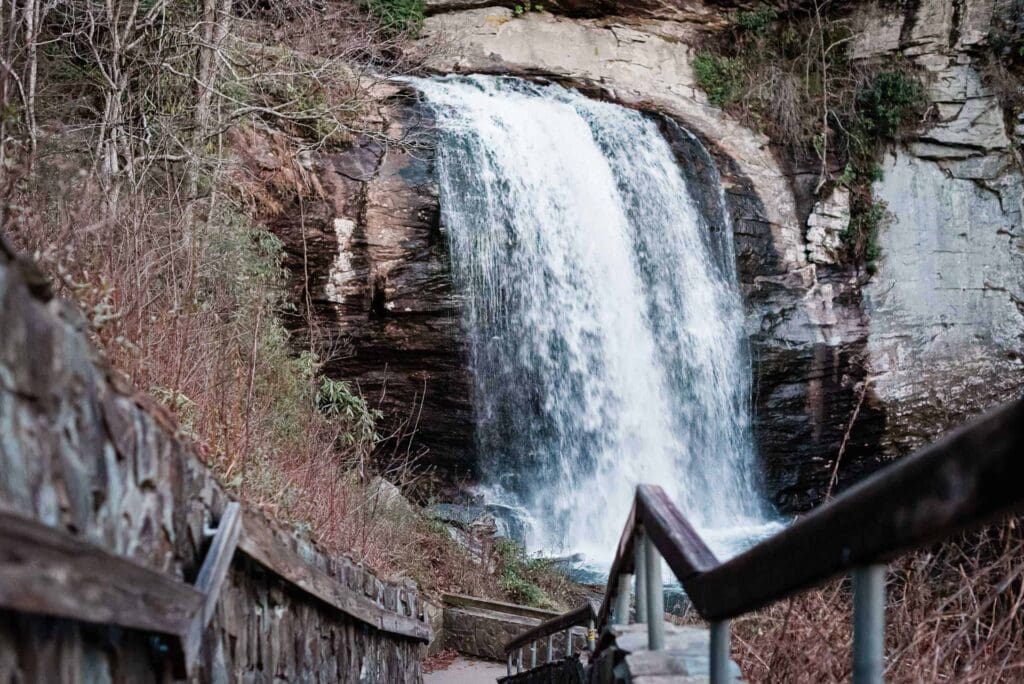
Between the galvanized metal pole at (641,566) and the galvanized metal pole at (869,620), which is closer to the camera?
the galvanized metal pole at (869,620)

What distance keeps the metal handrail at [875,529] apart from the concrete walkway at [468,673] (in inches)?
292

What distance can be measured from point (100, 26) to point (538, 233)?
6451mm

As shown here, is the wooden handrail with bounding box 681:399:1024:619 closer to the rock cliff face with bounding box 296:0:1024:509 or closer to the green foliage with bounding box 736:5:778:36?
the rock cliff face with bounding box 296:0:1024:509

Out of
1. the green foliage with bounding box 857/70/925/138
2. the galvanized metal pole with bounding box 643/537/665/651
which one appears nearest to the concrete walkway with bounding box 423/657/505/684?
the galvanized metal pole with bounding box 643/537/665/651

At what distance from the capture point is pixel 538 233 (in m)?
13.2

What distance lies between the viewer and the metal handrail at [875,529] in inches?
45.3

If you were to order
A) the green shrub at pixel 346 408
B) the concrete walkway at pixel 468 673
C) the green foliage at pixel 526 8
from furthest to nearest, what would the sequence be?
the green foliage at pixel 526 8
the green shrub at pixel 346 408
the concrete walkway at pixel 468 673

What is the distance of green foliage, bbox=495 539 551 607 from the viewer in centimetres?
1089

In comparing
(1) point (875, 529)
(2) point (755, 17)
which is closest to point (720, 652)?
(1) point (875, 529)

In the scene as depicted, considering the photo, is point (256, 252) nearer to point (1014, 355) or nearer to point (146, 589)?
point (146, 589)

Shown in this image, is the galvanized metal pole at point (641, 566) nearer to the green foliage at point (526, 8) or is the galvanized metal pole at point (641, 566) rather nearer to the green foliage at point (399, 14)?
the green foliage at point (399, 14)

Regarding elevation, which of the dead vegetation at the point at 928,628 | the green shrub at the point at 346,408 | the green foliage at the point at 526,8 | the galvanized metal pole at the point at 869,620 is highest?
the green foliage at the point at 526,8

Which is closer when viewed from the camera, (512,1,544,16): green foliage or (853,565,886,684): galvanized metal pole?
(853,565,886,684): galvanized metal pole

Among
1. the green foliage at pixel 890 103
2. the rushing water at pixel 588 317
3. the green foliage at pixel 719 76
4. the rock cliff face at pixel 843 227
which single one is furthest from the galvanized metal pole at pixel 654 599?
the green foliage at pixel 890 103
